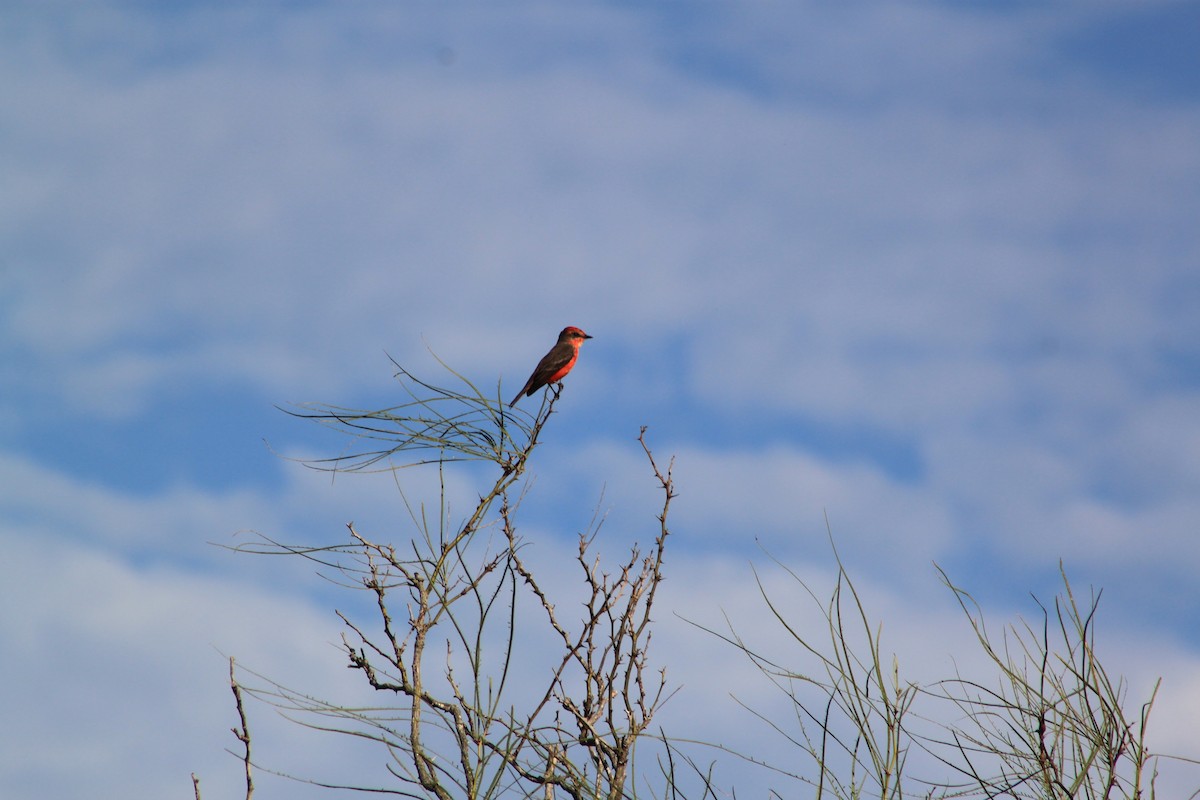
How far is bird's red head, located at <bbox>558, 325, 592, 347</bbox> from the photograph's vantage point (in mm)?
10047

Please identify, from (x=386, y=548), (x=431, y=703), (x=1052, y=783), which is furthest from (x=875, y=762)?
(x=386, y=548)

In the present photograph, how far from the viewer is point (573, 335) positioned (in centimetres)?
1021

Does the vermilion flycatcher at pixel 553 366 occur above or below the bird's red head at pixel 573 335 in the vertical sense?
below

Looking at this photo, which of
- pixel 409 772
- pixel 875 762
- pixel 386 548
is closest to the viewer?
pixel 875 762

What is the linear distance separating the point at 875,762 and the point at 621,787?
738mm

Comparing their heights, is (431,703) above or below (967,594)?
below

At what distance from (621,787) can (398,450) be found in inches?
59.7

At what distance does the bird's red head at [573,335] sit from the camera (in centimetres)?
1005

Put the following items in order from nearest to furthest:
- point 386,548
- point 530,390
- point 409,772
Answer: point 409,772 → point 386,548 → point 530,390

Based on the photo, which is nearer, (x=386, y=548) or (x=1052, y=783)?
(x=1052, y=783)

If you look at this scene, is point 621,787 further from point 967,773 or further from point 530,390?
point 530,390

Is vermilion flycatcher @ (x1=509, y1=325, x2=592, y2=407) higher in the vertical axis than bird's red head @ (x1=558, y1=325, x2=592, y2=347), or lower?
lower

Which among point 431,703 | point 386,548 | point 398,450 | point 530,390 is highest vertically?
point 530,390

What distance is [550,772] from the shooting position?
11.3 ft
